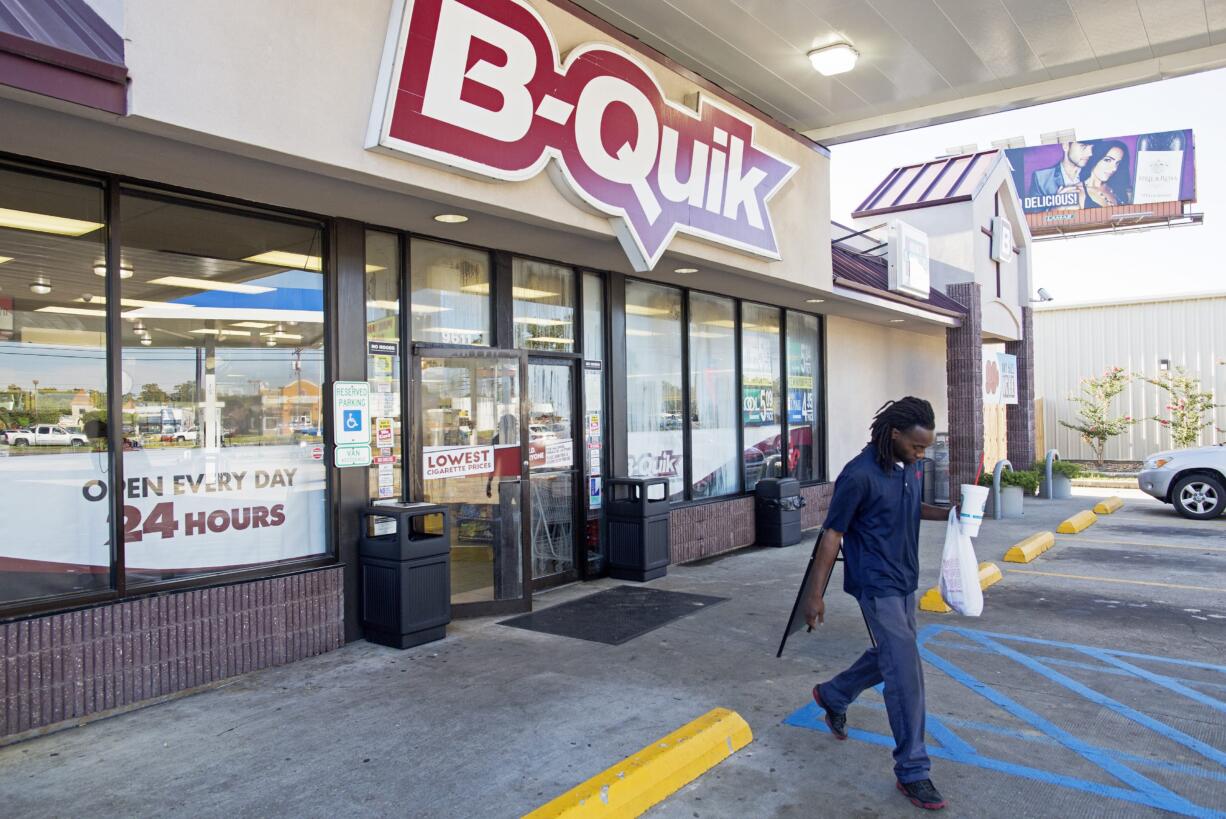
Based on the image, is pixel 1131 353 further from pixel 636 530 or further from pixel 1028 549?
pixel 636 530

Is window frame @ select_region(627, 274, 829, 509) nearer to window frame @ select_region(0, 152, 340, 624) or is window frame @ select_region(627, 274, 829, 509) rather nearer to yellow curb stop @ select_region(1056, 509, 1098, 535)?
yellow curb stop @ select_region(1056, 509, 1098, 535)

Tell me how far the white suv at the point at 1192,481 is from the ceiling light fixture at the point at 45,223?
15.0 m

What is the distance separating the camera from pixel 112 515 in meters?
5.12

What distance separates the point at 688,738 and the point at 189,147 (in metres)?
4.24

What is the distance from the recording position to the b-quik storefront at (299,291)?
4613 mm

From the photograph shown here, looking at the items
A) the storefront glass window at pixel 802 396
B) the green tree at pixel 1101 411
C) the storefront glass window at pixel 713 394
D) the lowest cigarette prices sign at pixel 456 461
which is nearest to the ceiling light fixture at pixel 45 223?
the lowest cigarette prices sign at pixel 456 461

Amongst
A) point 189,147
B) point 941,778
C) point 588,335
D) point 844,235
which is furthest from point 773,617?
point 844,235

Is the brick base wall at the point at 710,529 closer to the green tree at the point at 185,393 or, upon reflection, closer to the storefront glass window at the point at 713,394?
the storefront glass window at the point at 713,394

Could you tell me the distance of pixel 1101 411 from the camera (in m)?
23.1

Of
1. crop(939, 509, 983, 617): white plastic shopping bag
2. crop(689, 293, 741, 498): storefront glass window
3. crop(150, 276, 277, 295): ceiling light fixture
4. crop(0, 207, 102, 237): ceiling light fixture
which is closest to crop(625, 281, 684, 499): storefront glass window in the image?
crop(689, 293, 741, 498): storefront glass window

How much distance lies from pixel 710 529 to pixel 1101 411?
18.2 m

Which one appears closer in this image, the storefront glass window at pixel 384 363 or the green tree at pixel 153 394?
the green tree at pixel 153 394

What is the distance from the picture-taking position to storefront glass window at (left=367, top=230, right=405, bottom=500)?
6.71m

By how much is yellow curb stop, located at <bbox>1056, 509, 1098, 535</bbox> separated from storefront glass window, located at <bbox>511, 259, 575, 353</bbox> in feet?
27.1
